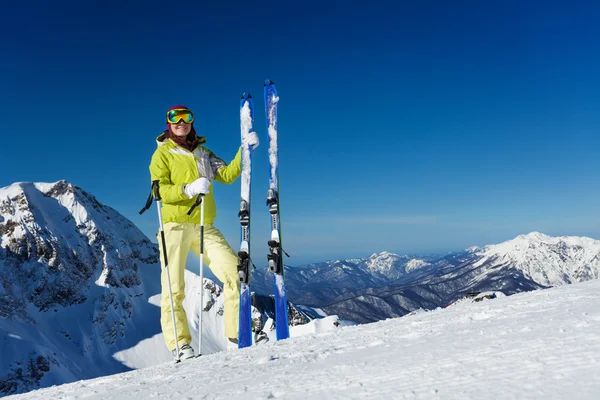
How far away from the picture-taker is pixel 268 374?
326 cm

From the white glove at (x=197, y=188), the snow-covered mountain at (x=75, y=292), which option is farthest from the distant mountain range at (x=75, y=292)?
the white glove at (x=197, y=188)

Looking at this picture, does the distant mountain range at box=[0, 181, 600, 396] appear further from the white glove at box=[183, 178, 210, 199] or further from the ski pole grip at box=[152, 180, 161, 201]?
the white glove at box=[183, 178, 210, 199]

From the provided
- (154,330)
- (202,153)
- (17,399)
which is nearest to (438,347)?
(17,399)

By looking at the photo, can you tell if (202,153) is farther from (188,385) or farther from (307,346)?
(188,385)

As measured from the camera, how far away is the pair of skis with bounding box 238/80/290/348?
724 centimetres

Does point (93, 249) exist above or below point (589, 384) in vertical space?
above

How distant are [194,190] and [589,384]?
478 cm

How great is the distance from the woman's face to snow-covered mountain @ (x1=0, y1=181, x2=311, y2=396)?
124 m

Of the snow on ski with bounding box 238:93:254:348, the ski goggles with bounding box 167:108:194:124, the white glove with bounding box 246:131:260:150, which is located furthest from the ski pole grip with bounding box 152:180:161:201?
the white glove with bounding box 246:131:260:150

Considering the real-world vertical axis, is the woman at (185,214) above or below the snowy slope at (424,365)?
above

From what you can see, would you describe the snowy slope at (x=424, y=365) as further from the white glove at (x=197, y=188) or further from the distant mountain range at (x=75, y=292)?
the distant mountain range at (x=75, y=292)

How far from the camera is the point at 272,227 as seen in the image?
28.8 ft

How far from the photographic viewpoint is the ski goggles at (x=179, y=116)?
640 centimetres

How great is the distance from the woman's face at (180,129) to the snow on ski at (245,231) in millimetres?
1322
